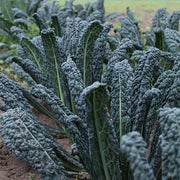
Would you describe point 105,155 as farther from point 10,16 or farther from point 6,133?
point 10,16

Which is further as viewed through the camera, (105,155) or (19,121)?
(19,121)

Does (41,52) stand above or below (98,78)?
above

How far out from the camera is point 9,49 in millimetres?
4449

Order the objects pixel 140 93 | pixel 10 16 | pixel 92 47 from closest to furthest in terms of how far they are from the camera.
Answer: pixel 140 93, pixel 92 47, pixel 10 16

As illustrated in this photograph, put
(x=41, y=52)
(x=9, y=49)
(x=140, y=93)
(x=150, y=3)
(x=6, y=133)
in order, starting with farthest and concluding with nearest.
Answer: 1. (x=150, y=3)
2. (x=9, y=49)
3. (x=41, y=52)
4. (x=140, y=93)
5. (x=6, y=133)

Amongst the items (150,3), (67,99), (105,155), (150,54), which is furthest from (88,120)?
(150,3)

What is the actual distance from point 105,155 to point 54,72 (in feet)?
3.68

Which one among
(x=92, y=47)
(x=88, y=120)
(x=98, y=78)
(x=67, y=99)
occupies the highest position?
(x=92, y=47)

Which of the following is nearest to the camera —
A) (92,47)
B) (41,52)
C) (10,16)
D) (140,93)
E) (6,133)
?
(6,133)

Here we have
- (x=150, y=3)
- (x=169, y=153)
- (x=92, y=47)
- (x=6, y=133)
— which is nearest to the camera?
(x=169, y=153)

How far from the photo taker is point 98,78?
2195 mm

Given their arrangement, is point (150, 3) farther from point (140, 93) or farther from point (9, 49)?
point (140, 93)

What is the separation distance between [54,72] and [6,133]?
93 cm

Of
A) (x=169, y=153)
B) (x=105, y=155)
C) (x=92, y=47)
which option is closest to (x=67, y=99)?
(x=92, y=47)
